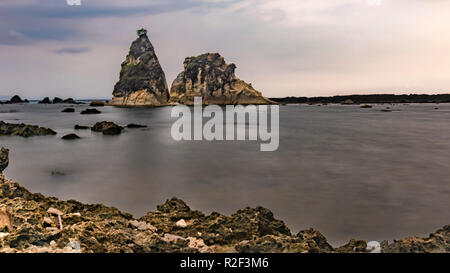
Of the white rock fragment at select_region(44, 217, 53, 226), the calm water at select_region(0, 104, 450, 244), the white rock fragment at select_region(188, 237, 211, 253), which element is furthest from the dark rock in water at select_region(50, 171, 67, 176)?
the white rock fragment at select_region(188, 237, 211, 253)

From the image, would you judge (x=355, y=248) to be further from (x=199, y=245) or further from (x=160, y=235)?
(x=160, y=235)

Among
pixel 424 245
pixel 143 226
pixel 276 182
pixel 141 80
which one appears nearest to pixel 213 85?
pixel 141 80

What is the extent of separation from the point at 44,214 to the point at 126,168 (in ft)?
22.9

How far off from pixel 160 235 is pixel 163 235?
0.08 m

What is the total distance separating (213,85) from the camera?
135m

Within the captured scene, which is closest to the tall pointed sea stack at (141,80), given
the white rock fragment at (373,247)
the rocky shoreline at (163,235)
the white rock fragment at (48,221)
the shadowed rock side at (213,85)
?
the shadowed rock side at (213,85)

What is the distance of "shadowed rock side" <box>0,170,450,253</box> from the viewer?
13.3 ft

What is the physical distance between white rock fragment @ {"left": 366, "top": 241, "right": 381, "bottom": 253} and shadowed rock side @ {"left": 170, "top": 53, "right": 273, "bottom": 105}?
12826 centimetres

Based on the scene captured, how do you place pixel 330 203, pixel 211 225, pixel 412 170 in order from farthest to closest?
pixel 412 170 → pixel 330 203 → pixel 211 225

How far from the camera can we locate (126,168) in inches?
480

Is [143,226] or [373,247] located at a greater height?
[143,226]
